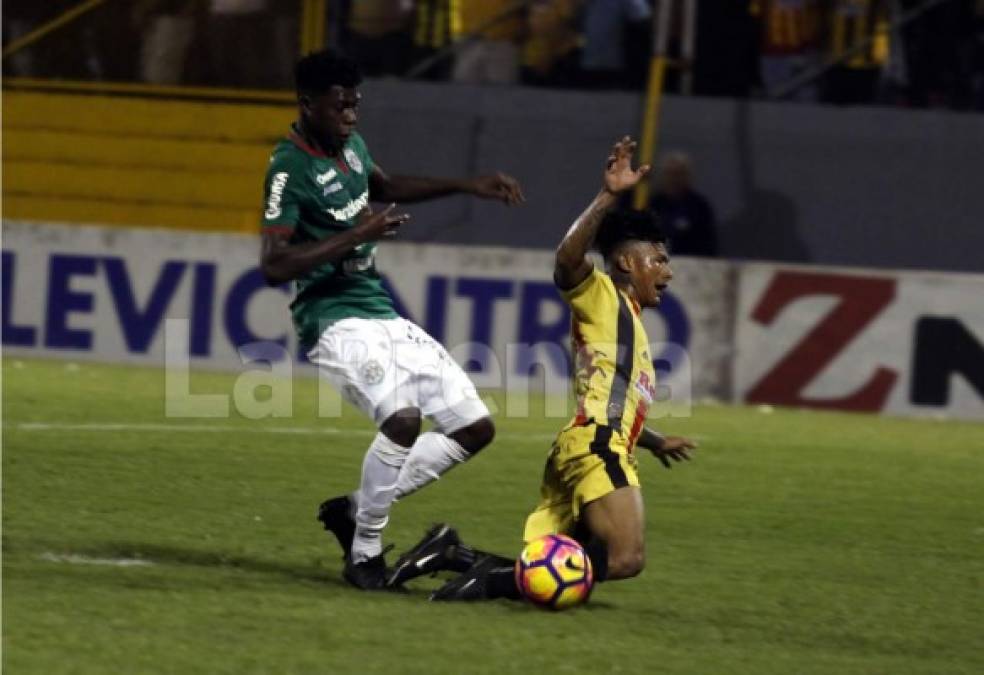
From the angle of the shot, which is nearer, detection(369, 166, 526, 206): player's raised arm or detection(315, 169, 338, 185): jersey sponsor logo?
detection(315, 169, 338, 185): jersey sponsor logo

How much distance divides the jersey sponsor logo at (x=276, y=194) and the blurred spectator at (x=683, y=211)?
378 inches

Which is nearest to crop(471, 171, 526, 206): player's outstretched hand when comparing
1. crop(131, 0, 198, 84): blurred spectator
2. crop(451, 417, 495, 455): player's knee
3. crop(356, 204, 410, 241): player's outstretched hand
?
crop(356, 204, 410, 241): player's outstretched hand

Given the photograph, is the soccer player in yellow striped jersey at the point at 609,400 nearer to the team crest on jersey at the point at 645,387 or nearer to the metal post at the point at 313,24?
the team crest on jersey at the point at 645,387

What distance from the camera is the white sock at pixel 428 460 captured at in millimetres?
7867

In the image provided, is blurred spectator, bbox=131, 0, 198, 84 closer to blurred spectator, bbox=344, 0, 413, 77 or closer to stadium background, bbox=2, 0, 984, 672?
stadium background, bbox=2, 0, 984, 672

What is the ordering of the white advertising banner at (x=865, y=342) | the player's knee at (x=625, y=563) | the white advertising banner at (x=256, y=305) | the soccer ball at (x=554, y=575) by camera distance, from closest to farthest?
the soccer ball at (x=554, y=575) → the player's knee at (x=625, y=563) → the white advertising banner at (x=865, y=342) → the white advertising banner at (x=256, y=305)

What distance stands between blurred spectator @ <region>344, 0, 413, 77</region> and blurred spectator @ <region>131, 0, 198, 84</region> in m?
1.68

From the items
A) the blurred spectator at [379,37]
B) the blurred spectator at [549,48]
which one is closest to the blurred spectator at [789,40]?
the blurred spectator at [549,48]

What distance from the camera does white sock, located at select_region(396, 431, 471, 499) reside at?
7867 millimetres

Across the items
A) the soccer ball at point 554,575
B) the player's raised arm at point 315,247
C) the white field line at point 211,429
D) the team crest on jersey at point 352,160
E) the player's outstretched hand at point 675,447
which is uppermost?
the team crest on jersey at point 352,160

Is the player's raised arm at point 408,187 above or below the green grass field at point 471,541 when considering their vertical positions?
above

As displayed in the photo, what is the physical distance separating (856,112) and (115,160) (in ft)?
21.6

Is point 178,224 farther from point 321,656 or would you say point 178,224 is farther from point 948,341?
point 321,656

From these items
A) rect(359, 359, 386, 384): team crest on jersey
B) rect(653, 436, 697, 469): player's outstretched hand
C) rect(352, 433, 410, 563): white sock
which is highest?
rect(359, 359, 386, 384): team crest on jersey
